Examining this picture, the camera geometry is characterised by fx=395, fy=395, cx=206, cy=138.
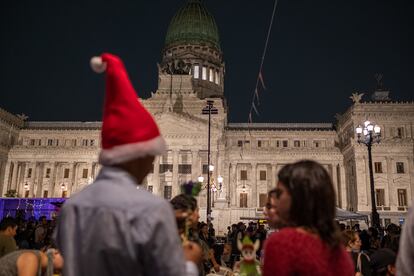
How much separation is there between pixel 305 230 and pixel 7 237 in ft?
23.5

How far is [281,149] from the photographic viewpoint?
58.3 meters

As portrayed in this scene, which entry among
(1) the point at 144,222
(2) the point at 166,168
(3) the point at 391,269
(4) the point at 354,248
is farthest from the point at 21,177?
(1) the point at 144,222

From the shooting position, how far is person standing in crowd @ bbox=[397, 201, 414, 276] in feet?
8.20

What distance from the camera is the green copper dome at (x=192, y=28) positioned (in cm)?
7756

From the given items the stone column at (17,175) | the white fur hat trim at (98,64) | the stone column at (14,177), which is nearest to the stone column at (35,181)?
the stone column at (17,175)

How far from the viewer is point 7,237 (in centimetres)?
795

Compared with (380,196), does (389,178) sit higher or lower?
higher

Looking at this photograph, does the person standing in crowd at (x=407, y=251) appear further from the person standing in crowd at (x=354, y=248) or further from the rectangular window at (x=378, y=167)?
the rectangular window at (x=378, y=167)

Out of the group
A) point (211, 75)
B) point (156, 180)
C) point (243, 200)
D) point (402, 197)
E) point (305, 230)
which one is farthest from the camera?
point (211, 75)

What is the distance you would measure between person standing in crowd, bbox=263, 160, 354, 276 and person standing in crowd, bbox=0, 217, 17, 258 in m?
6.76

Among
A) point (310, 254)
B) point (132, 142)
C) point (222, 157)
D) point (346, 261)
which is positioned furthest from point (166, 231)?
point (222, 157)

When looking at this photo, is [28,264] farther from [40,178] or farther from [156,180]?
[40,178]

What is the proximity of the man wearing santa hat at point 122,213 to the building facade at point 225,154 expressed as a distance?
41664mm

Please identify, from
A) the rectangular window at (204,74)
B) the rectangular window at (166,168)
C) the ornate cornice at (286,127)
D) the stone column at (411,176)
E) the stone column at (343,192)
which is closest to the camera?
the stone column at (411,176)
